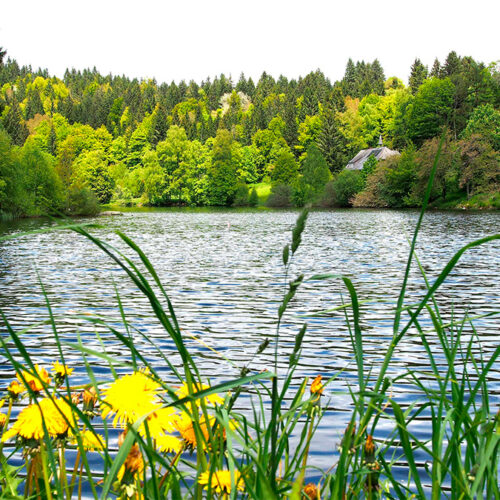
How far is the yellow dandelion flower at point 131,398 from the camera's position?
4.16 ft

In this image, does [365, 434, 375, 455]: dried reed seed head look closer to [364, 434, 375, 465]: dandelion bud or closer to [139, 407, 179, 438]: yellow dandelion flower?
[364, 434, 375, 465]: dandelion bud

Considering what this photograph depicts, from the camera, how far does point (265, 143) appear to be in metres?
120

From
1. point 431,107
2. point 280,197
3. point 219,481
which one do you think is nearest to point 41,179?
point 280,197

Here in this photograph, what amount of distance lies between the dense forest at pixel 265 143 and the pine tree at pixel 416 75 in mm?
296

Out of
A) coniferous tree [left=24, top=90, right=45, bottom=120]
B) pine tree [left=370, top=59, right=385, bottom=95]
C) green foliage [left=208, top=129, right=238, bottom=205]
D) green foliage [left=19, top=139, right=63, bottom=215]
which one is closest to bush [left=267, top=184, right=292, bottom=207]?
green foliage [left=208, top=129, right=238, bottom=205]

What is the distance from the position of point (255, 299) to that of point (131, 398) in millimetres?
11709

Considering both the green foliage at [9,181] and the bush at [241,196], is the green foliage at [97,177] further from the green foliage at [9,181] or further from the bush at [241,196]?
the green foliage at [9,181]

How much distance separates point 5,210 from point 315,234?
81.1 feet

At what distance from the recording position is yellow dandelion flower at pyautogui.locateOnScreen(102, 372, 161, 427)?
1269 mm

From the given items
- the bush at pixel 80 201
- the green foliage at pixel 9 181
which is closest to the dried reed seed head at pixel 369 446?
the green foliage at pixel 9 181

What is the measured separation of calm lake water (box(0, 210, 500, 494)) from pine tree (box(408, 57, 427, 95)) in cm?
9960

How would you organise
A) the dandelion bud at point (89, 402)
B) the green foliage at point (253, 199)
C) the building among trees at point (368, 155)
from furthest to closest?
the green foliage at point (253, 199)
the building among trees at point (368, 155)
the dandelion bud at point (89, 402)

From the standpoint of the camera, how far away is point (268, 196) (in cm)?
9250

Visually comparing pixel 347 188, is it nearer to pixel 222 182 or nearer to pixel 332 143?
pixel 222 182
